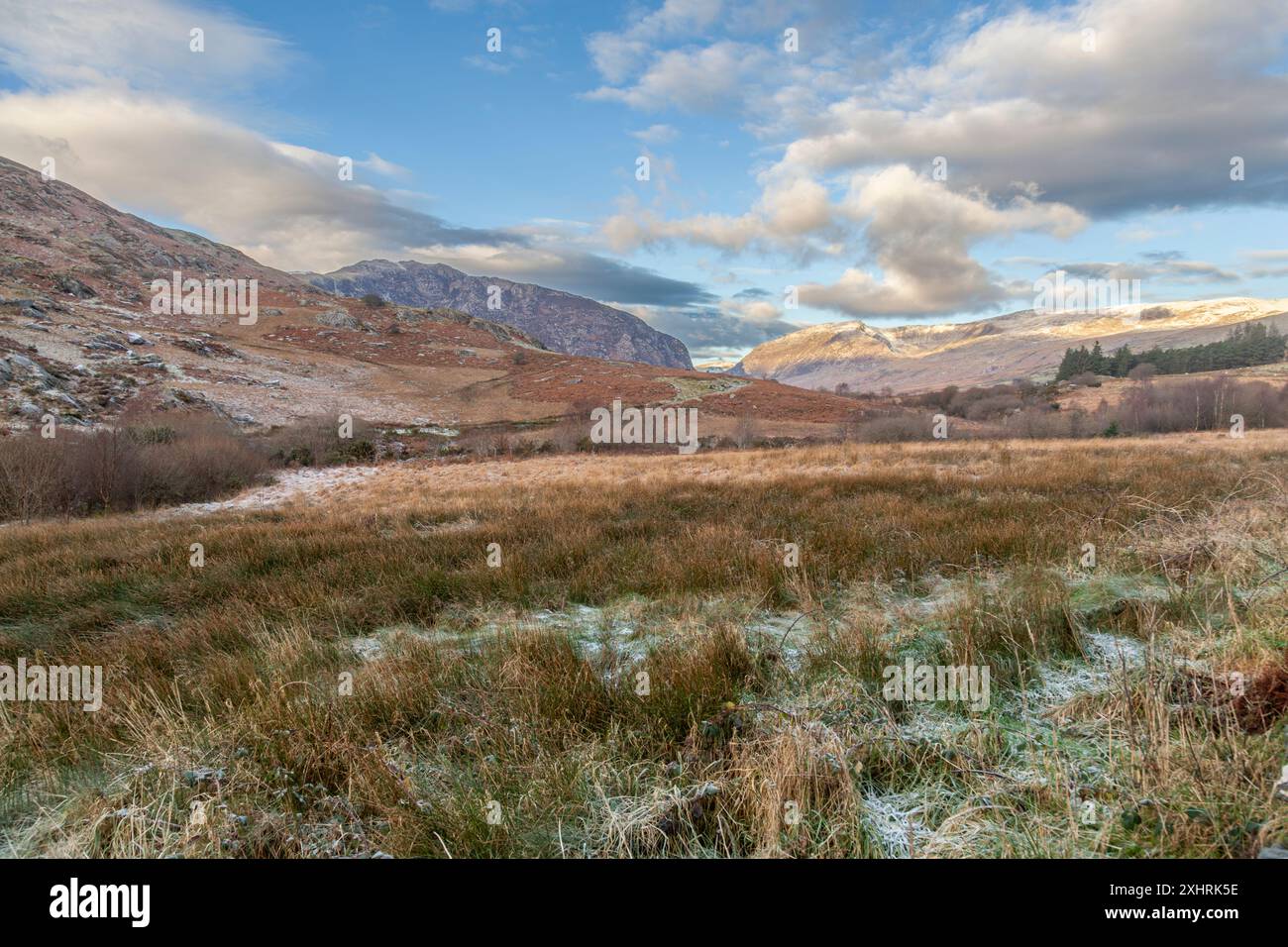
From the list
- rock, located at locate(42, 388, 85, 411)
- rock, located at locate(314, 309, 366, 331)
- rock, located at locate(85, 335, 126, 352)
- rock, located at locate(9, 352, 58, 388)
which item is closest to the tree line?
rock, located at locate(314, 309, 366, 331)

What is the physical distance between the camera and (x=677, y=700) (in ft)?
10.2

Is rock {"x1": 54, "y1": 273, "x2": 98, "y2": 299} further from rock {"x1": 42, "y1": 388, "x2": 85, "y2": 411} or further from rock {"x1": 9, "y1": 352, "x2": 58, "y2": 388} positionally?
rock {"x1": 42, "y1": 388, "x2": 85, "y2": 411}

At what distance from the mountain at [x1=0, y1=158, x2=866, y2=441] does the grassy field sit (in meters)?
23.9

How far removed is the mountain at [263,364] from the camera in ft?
104

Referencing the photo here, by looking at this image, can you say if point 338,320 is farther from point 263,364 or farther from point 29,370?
point 29,370

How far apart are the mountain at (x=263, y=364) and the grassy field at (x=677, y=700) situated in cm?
2387

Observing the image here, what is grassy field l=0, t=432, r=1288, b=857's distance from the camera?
2.09m

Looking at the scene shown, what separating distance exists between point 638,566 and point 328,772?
4.22 meters

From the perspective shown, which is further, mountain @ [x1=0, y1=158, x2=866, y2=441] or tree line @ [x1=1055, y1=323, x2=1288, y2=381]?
tree line @ [x1=1055, y1=323, x2=1288, y2=381]
